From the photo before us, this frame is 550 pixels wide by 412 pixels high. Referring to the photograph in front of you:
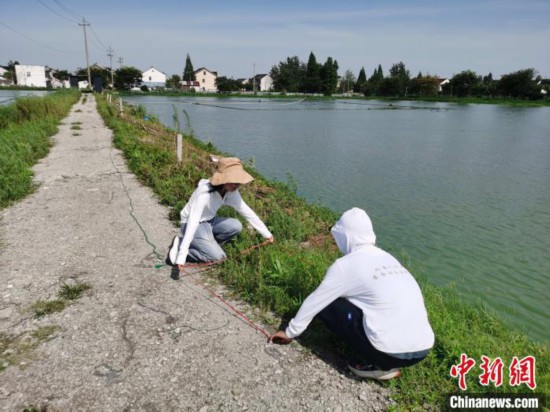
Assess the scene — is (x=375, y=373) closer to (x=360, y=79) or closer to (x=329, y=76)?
(x=329, y=76)

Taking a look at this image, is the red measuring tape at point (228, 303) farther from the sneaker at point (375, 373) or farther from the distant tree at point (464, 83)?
the distant tree at point (464, 83)

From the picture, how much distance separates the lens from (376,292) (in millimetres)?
2547

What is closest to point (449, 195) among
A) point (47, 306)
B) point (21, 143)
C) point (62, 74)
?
point (47, 306)

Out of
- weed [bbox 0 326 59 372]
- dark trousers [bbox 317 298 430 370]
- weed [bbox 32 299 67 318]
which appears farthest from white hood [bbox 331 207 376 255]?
weed [bbox 32 299 67 318]

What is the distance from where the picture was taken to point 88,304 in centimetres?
368

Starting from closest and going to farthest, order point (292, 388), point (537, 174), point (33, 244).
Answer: point (292, 388) < point (33, 244) < point (537, 174)

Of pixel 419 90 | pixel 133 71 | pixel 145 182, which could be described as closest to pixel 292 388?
pixel 145 182

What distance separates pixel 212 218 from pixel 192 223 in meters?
0.75

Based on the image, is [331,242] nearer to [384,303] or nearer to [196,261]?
[196,261]

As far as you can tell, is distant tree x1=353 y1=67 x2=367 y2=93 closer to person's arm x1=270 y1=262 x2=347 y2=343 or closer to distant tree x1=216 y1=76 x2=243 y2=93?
distant tree x1=216 y1=76 x2=243 y2=93

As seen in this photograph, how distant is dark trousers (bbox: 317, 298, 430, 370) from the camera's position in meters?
2.64

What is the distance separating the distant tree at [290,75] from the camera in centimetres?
9756

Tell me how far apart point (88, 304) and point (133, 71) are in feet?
297

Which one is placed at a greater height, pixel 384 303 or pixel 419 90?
pixel 419 90
